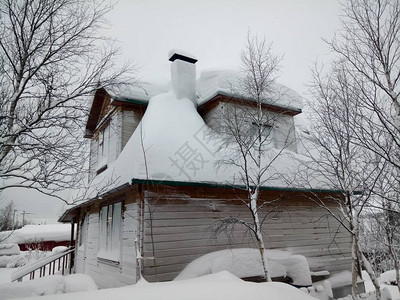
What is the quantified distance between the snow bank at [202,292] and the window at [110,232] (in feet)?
16.8

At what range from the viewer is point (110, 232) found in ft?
30.8

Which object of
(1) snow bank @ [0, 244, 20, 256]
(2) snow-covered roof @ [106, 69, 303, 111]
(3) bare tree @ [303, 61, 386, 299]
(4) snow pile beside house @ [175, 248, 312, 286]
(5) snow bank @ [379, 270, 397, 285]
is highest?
(2) snow-covered roof @ [106, 69, 303, 111]

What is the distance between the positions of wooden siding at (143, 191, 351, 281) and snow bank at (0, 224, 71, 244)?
141 ft

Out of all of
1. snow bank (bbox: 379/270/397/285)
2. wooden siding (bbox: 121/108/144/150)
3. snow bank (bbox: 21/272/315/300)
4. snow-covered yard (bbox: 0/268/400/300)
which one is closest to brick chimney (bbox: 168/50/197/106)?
wooden siding (bbox: 121/108/144/150)

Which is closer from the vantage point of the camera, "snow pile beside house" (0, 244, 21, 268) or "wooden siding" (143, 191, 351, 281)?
"wooden siding" (143, 191, 351, 281)

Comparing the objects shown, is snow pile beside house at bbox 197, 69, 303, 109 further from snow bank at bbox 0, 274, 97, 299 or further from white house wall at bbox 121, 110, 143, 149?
snow bank at bbox 0, 274, 97, 299

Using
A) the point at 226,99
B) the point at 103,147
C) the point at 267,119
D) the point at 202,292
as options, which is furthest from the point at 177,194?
the point at 103,147

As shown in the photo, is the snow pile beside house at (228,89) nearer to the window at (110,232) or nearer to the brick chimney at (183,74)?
the brick chimney at (183,74)

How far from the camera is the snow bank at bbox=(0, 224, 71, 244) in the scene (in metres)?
41.8

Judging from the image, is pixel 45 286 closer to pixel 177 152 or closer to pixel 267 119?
pixel 177 152

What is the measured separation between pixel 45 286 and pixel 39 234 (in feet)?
157

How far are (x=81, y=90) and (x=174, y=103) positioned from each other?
15.2 ft

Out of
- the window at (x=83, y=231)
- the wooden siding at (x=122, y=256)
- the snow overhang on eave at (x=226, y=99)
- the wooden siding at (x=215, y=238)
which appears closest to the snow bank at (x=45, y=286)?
the wooden siding at (x=215, y=238)

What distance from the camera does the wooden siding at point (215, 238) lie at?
726cm
